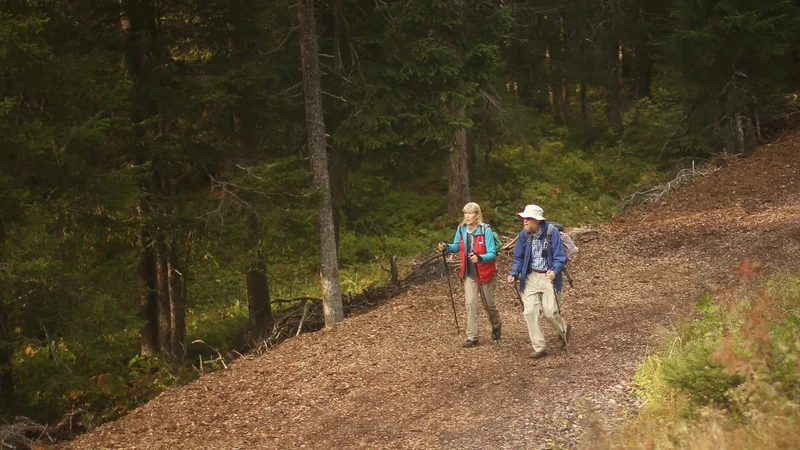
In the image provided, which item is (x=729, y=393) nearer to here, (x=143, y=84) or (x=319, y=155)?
(x=319, y=155)

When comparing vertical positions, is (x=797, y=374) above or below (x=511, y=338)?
above

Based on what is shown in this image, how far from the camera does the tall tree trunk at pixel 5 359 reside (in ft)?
34.9

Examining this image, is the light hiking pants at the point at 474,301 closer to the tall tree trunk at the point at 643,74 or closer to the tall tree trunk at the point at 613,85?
the tall tree trunk at the point at 613,85

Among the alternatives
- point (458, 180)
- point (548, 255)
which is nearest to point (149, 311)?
point (548, 255)

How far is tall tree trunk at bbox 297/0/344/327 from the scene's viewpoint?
12750 mm

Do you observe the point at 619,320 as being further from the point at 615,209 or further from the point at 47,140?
the point at 615,209

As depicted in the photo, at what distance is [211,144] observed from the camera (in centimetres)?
1386

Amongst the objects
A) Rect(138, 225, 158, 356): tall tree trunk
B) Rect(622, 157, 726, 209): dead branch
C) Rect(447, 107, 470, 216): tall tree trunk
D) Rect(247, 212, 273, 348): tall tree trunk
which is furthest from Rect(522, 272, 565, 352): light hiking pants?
Rect(447, 107, 470, 216): tall tree trunk

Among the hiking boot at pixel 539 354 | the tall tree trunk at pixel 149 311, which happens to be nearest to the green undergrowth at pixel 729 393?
the hiking boot at pixel 539 354

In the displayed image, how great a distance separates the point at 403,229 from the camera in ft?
73.4

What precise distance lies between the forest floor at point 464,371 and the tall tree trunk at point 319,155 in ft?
1.76

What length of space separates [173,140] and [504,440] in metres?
8.06

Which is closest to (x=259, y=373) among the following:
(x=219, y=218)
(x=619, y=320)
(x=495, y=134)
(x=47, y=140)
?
(x=219, y=218)

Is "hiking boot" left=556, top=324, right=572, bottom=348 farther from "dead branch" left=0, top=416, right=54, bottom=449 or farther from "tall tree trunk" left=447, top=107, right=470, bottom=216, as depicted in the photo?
"tall tree trunk" left=447, top=107, right=470, bottom=216
